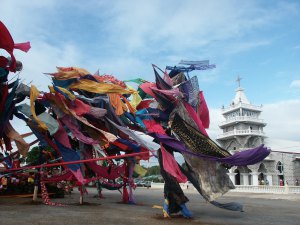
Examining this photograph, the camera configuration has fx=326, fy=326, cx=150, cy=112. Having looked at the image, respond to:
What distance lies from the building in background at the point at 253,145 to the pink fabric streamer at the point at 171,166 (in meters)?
34.5

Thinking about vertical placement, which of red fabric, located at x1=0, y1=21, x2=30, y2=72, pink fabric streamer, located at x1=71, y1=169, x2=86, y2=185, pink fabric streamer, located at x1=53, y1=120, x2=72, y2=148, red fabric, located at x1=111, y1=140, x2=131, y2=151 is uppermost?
red fabric, located at x1=0, y1=21, x2=30, y2=72

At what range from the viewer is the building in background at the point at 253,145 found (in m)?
44.5

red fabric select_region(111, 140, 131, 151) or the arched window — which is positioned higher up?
the arched window

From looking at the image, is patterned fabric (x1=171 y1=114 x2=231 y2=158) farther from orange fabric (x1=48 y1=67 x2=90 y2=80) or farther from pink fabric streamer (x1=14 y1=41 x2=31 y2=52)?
pink fabric streamer (x1=14 y1=41 x2=31 y2=52)

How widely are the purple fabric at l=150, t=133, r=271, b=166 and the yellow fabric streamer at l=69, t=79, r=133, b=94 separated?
308 cm

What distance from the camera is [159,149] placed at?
1036 centimetres

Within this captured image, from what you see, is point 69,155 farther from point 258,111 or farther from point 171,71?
point 258,111

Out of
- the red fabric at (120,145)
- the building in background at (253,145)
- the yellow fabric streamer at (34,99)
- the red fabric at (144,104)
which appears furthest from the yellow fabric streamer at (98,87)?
the building in background at (253,145)

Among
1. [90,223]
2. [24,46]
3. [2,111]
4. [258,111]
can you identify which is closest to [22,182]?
[2,111]

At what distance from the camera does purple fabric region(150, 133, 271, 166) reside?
353 inches

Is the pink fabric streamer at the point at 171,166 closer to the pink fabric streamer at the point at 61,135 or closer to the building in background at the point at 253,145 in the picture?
the pink fabric streamer at the point at 61,135

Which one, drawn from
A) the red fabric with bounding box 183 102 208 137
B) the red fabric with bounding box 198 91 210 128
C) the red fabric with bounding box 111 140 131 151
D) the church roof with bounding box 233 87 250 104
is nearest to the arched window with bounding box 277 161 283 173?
the church roof with bounding box 233 87 250 104

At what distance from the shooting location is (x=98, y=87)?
1304cm

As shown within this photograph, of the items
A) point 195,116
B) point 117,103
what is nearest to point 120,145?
point 117,103
